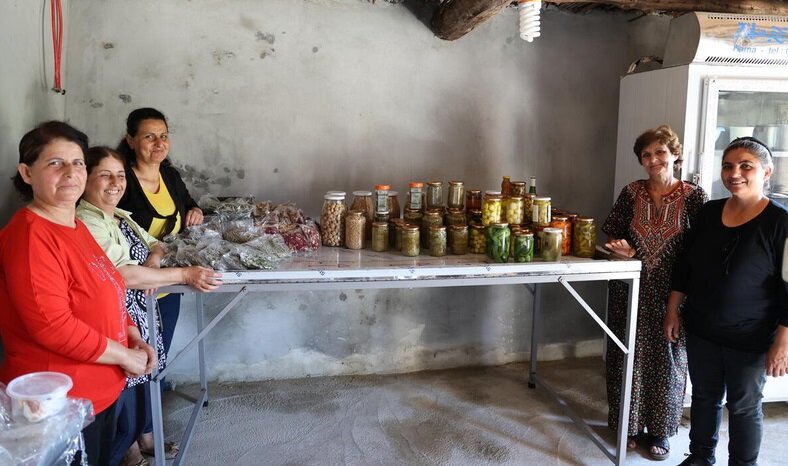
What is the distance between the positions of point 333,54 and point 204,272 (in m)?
1.61

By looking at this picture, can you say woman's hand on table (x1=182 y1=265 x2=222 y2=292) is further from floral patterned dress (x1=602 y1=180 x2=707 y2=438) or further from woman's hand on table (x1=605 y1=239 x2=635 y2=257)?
floral patterned dress (x1=602 y1=180 x2=707 y2=438)

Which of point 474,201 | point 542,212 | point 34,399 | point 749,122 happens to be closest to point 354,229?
point 474,201

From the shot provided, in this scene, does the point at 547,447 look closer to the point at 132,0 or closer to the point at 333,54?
the point at 333,54

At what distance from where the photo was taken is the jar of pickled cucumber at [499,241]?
7.73 feet

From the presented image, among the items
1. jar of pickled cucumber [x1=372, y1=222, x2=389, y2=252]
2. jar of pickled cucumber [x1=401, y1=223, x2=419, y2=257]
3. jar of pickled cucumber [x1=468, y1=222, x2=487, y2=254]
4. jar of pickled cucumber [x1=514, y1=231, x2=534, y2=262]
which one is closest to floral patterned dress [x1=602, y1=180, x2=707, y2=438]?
jar of pickled cucumber [x1=514, y1=231, x2=534, y2=262]

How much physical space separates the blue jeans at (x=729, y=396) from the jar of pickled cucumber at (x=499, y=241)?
85cm

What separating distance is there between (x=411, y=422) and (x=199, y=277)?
1.43m

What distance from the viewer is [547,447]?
2723 millimetres

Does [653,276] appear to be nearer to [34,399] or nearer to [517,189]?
[517,189]

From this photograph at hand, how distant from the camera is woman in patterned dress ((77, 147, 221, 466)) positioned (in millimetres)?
1904

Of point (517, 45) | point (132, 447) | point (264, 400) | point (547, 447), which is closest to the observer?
point (132, 447)

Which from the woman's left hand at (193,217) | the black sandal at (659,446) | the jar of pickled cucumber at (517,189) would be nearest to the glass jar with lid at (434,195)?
the jar of pickled cucumber at (517,189)

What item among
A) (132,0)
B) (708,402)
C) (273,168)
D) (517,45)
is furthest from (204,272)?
(517,45)

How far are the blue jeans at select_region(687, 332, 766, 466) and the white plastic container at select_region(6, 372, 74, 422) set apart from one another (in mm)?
2238
